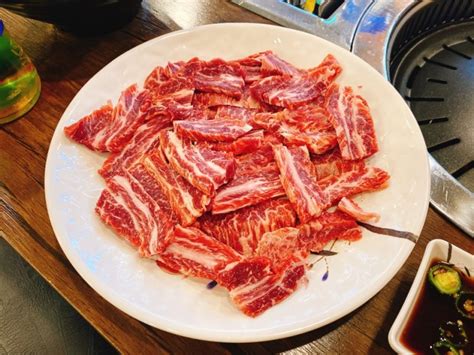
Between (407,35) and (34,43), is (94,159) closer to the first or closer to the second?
(34,43)

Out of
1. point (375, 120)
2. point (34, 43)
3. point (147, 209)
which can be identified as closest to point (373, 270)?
point (375, 120)

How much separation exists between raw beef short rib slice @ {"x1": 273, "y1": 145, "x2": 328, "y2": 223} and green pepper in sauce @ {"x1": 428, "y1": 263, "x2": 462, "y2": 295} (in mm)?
395

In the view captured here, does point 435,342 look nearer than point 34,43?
Yes

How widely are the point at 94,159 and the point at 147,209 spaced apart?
342 mm

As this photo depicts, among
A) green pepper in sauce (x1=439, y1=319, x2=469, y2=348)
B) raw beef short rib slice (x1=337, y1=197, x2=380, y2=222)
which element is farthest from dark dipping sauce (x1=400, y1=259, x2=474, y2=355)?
raw beef short rib slice (x1=337, y1=197, x2=380, y2=222)

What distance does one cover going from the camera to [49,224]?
5.67 ft

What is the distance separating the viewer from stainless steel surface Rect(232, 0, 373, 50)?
7.15ft

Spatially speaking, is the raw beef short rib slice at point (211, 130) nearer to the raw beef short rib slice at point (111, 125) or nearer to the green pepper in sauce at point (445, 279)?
the raw beef short rib slice at point (111, 125)

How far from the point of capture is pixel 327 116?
68.9 inches

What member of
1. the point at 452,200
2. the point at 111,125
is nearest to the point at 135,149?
the point at 111,125

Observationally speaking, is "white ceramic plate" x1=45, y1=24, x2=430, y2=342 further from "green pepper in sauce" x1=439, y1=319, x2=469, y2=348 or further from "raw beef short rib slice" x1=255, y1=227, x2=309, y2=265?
"green pepper in sauce" x1=439, y1=319, x2=469, y2=348

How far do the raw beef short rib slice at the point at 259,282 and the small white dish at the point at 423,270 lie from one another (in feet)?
0.98

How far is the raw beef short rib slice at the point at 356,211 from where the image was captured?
1448mm

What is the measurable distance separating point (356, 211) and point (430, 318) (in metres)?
0.39
